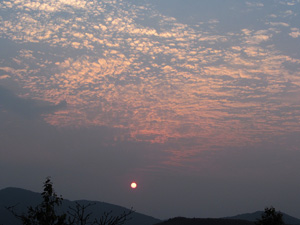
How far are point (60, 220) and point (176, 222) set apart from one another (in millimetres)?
71481

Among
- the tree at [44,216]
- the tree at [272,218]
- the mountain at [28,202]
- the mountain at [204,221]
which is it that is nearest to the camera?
the tree at [44,216]

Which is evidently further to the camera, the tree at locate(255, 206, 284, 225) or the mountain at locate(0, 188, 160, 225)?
the mountain at locate(0, 188, 160, 225)

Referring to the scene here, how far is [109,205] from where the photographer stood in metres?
195

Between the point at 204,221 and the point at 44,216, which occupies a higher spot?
the point at 204,221

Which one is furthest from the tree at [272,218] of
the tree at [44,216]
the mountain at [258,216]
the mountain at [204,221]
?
the mountain at [258,216]

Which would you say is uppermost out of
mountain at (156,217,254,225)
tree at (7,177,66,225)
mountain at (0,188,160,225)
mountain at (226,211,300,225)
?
mountain at (0,188,160,225)

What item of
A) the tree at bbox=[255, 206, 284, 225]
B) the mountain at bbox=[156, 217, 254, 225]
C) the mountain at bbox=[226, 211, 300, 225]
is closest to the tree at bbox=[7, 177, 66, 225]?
the tree at bbox=[255, 206, 284, 225]

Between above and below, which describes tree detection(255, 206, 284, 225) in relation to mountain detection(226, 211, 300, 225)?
below

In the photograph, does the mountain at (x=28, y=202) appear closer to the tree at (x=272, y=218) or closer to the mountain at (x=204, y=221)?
the mountain at (x=204, y=221)

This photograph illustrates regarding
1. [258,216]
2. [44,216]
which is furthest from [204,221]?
[44,216]

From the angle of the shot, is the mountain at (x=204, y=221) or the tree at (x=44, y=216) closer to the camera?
the tree at (x=44, y=216)

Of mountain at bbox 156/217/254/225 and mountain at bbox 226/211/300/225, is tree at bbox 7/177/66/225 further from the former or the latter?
mountain at bbox 226/211/300/225

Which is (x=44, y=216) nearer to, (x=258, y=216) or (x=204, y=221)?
(x=204, y=221)

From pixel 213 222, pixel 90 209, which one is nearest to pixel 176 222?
pixel 213 222
